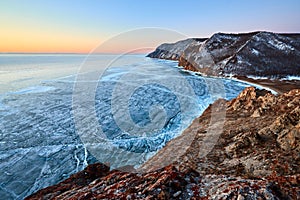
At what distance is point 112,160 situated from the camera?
48.1 ft

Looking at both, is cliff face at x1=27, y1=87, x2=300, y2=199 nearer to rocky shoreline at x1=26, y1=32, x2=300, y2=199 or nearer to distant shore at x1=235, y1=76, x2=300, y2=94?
rocky shoreline at x1=26, y1=32, x2=300, y2=199

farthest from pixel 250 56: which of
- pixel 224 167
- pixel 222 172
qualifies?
pixel 222 172

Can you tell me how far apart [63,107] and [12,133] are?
8.67 meters

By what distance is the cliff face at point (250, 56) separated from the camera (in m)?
65.1

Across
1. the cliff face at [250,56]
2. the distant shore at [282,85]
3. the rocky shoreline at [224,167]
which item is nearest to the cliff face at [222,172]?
the rocky shoreline at [224,167]

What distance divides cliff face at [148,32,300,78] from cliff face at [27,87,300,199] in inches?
2135

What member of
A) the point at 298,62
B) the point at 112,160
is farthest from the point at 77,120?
the point at 298,62

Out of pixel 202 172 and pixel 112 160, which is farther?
pixel 112 160

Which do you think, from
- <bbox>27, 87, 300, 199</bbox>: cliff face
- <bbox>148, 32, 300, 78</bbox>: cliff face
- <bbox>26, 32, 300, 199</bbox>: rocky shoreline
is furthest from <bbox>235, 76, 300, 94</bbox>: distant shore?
<bbox>27, 87, 300, 199</bbox>: cliff face

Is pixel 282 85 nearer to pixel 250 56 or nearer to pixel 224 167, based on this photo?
pixel 250 56

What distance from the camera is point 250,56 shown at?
73625 millimetres

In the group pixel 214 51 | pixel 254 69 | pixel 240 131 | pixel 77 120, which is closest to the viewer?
pixel 240 131

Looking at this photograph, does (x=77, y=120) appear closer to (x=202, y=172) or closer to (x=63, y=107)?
(x=63, y=107)

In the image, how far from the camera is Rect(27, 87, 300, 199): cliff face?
666cm
